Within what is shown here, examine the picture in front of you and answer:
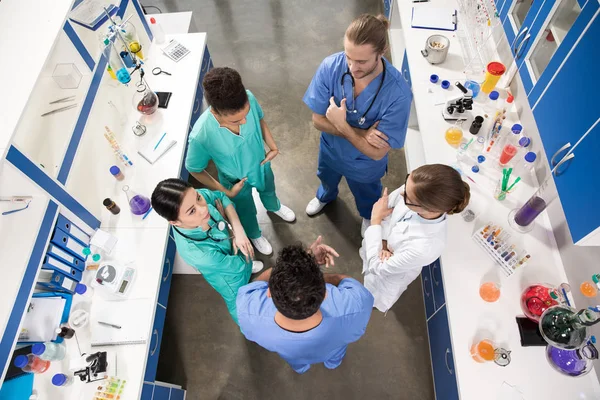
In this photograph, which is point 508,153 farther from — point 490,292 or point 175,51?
point 175,51

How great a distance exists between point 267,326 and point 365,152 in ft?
3.68

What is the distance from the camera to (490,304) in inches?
79.6

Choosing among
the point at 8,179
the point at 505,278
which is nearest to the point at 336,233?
the point at 505,278

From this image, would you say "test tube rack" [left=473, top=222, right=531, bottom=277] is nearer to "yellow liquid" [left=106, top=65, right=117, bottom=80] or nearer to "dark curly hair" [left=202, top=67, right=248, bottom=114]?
"dark curly hair" [left=202, top=67, right=248, bottom=114]

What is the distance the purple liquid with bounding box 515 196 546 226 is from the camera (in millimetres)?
2027

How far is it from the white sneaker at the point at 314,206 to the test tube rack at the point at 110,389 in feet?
6.05

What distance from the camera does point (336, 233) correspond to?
3.20 m

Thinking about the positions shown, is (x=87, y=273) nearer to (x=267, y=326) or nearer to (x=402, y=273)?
(x=267, y=326)

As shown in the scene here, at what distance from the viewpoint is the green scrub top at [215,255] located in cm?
187

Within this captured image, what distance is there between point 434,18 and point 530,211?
1847 millimetres

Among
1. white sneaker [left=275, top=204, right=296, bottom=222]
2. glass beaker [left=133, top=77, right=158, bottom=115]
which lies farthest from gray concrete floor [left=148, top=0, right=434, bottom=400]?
glass beaker [left=133, top=77, right=158, bottom=115]

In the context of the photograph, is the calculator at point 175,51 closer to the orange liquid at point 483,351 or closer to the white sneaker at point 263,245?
the white sneaker at point 263,245

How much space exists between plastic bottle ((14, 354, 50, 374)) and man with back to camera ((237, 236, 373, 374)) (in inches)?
47.0

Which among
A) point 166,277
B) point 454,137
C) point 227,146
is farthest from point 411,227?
point 166,277
